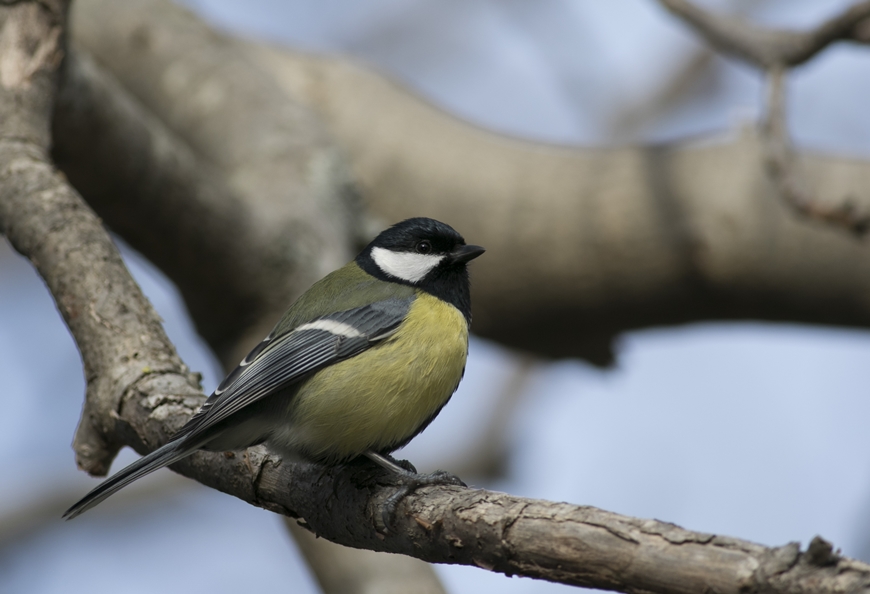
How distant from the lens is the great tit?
8.13ft

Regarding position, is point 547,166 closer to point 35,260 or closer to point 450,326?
point 450,326

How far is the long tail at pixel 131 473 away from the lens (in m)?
2.17

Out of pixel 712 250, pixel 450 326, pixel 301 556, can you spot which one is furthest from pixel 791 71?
pixel 301 556

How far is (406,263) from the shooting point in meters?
3.26

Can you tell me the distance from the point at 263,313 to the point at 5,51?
161 centimetres

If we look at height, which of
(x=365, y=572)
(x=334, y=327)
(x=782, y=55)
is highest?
(x=782, y=55)

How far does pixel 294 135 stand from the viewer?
16.0 feet

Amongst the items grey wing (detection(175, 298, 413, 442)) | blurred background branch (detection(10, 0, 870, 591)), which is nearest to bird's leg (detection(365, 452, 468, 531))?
grey wing (detection(175, 298, 413, 442))

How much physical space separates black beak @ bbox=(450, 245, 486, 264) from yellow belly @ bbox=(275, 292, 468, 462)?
496 mm

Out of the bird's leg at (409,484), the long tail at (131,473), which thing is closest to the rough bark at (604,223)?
the bird's leg at (409,484)

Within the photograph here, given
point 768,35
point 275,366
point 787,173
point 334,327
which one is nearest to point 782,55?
point 768,35

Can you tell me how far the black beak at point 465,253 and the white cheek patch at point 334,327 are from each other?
0.60 m

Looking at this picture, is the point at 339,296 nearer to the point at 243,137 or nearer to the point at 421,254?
the point at 421,254

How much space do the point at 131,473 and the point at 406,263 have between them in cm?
140
